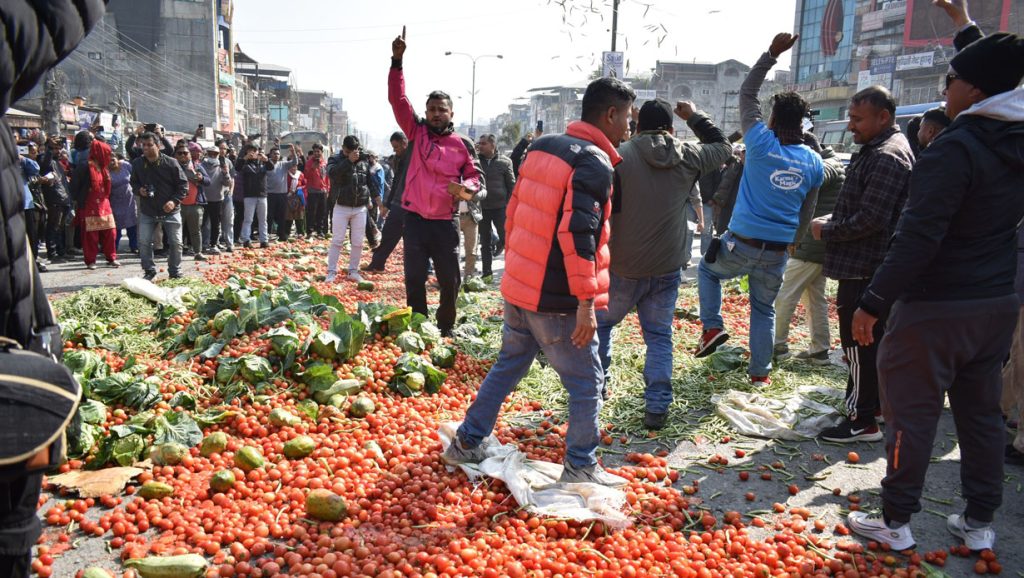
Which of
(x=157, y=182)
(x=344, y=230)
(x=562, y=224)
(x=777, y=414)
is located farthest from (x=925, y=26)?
(x=562, y=224)

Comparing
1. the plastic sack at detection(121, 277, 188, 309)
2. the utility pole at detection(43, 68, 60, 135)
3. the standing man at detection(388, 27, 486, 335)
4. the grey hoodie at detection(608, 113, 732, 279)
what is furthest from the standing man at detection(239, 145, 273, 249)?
the utility pole at detection(43, 68, 60, 135)

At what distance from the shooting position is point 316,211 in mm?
17047

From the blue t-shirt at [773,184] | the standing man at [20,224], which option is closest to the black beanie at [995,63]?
the blue t-shirt at [773,184]

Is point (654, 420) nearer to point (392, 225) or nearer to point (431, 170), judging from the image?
point (431, 170)

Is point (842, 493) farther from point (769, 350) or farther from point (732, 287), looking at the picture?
point (732, 287)

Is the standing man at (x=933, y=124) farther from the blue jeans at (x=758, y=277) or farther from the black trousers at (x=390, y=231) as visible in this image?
the black trousers at (x=390, y=231)

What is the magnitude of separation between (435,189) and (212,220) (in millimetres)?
8843

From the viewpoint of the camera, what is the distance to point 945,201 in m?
3.19

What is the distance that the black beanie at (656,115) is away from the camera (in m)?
4.95

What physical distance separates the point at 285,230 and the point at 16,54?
48.4 feet

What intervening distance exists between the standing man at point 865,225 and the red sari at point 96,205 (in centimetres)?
1033

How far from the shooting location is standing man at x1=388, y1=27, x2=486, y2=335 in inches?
259

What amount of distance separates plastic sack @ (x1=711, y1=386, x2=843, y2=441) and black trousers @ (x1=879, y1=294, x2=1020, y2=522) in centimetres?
144

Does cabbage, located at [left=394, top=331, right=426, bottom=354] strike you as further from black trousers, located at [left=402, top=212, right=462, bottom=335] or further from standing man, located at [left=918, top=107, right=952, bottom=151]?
standing man, located at [left=918, top=107, right=952, bottom=151]
